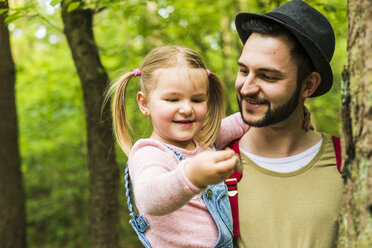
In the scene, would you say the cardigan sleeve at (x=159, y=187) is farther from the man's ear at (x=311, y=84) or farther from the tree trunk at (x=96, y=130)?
the tree trunk at (x=96, y=130)

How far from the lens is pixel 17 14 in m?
2.94

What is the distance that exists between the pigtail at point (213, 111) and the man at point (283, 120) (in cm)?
25

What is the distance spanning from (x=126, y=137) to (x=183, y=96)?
46 cm

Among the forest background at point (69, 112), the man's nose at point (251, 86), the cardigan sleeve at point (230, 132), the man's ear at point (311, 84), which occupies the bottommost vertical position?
the forest background at point (69, 112)

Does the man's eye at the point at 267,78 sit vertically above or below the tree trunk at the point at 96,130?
above

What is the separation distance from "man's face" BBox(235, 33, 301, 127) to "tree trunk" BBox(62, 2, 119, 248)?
5.12ft

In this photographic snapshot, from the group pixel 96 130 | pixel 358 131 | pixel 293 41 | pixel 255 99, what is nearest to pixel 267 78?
pixel 255 99

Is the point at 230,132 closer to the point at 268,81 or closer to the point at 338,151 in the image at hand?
the point at 268,81

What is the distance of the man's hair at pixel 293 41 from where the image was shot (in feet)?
6.49

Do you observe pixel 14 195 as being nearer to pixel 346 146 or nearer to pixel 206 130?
pixel 206 130

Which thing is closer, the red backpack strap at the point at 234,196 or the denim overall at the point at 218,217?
the denim overall at the point at 218,217

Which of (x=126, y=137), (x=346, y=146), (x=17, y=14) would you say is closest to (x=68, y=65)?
(x=17, y=14)

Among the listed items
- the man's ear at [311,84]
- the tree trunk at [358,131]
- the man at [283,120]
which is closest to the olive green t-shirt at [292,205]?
the man at [283,120]

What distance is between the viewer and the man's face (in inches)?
76.7
